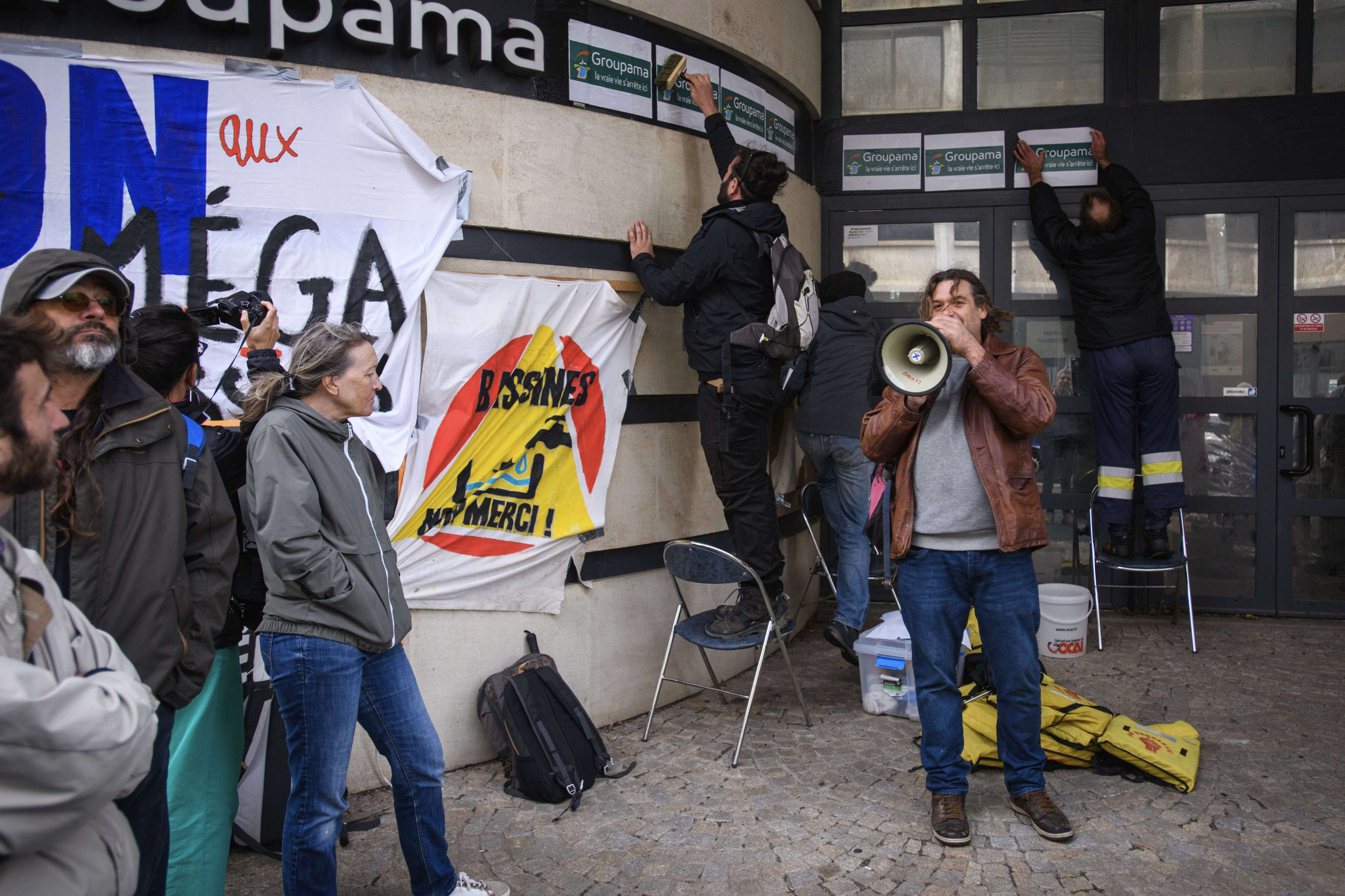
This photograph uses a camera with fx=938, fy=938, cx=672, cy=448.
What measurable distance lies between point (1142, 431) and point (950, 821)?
3.74 metres

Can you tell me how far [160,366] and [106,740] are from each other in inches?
60.8

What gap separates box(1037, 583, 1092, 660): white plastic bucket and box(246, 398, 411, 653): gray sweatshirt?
164 inches

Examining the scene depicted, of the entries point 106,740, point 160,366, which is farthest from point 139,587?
point 106,740

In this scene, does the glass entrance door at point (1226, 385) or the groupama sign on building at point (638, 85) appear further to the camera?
the glass entrance door at point (1226, 385)

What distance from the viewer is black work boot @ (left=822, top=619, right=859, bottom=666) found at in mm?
5254

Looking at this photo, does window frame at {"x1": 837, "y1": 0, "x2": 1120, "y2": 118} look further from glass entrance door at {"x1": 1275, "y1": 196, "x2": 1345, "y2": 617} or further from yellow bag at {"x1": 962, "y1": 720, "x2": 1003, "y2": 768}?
yellow bag at {"x1": 962, "y1": 720, "x2": 1003, "y2": 768}

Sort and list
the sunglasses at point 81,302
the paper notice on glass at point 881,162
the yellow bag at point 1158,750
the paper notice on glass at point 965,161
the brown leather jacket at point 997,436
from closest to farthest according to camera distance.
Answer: the sunglasses at point 81,302
the brown leather jacket at point 997,436
the yellow bag at point 1158,750
the paper notice on glass at point 965,161
the paper notice on glass at point 881,162

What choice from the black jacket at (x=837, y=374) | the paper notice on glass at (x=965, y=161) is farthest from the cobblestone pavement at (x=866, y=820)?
the paper notice on glass at (x=965, y=161)

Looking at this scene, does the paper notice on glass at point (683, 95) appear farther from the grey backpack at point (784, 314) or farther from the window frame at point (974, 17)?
the window frame at point (974, 17)

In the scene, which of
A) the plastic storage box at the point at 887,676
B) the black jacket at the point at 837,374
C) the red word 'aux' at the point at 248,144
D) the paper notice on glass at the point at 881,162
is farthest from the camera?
the paper notice on glass at the point at 881,162

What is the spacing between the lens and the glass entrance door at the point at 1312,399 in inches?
Answer: 252

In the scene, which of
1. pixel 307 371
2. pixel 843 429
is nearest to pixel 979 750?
pixel 843 429

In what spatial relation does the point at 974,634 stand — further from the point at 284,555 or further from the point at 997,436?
the point at 284,555

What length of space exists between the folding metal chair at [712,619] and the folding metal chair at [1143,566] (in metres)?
2.30
